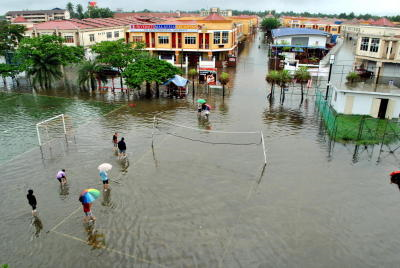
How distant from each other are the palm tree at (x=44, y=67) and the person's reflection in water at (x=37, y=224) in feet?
89.7

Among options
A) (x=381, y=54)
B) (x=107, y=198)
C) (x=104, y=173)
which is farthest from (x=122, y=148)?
(x=381, y=54)

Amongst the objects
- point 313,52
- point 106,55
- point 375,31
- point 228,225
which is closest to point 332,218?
point 228,225

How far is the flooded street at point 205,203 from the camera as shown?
11570 mm

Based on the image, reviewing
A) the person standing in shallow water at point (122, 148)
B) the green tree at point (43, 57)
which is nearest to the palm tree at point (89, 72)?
the green tree at point (43, 57)

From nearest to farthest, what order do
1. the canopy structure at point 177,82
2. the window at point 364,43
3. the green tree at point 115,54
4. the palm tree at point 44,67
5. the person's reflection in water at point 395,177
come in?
the person's reflection in water at point 395,177 < the canopy structure at point 177,82 < the green tree at point 115,54 < the palm tree at point 44,67 < the window at point 364,43

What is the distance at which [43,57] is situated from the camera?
35.6 metres

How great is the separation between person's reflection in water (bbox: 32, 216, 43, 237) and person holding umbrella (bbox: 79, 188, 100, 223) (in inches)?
70.9

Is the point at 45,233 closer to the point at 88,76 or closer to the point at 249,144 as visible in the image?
the point at 249,144

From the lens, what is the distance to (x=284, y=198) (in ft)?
49.1

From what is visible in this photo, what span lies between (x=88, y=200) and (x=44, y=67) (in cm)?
2917

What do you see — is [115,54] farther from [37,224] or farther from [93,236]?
[93,236]

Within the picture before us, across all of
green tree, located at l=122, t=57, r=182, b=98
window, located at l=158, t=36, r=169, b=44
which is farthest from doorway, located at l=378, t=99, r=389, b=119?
window, located at l=158, t=36, r=169, b=44

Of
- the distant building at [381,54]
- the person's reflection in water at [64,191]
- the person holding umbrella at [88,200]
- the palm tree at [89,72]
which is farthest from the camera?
the distant building at [381,54]

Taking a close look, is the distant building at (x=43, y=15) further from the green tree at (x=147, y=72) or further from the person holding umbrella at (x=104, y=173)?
the person holding umbrella at (x=104, y=173)
